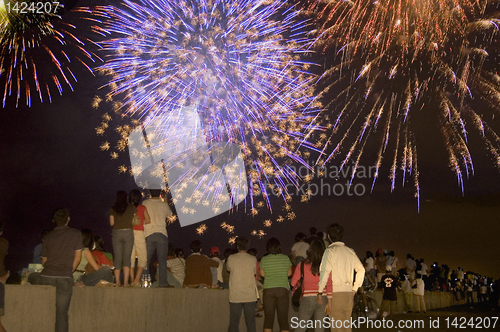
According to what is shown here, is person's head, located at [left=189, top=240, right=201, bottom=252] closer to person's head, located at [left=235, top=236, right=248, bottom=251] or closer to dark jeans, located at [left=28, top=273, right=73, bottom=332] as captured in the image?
person's head, located at [left=235, top=236, right=248, bottom=251]

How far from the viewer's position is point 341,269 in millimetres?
7020

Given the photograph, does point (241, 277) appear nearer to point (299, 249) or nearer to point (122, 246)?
point (122, 246)

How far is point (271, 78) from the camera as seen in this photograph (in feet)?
57.2

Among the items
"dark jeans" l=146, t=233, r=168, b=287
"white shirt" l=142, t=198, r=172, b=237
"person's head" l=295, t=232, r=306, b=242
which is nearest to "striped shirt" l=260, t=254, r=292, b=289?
"dark jeans" l=146, t=233, r=168, b=287

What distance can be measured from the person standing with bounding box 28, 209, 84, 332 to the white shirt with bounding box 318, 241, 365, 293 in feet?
10.4

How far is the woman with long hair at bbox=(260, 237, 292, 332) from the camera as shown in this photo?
8539 millimetres

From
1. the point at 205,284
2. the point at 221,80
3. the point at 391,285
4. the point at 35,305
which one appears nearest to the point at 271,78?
the point at 221,80

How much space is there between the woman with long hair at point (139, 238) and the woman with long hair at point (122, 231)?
138 mm

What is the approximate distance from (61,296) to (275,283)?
3.37 metres

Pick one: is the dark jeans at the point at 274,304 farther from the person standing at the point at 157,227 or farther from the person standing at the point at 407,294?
the person standing at the point at 407,294

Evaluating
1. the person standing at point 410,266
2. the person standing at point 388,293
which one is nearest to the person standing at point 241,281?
Result: the person standing at point 388,293

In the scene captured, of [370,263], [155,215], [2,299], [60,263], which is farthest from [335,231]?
[370,263]

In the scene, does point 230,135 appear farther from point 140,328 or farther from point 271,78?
point 140,328

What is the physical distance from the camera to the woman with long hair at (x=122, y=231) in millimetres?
8516
